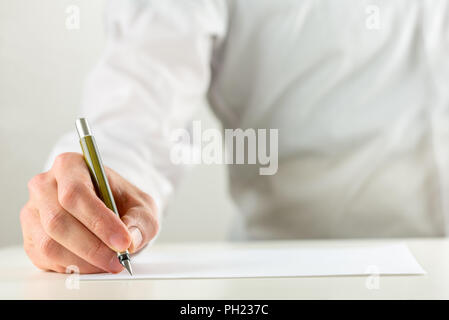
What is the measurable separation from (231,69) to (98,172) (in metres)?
0.36

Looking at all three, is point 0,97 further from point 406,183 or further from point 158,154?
point 406,183

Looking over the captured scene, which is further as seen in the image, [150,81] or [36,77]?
[36,77]

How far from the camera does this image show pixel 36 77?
2.31 feet

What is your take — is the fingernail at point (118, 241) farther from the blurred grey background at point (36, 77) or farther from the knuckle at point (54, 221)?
the blurred grey background at point (36, 77)

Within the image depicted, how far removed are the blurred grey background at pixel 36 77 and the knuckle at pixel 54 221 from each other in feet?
1.04

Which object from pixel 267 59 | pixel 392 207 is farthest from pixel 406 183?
pixel 267 59

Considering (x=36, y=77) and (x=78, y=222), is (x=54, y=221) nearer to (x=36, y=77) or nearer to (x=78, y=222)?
(x=78, y=222)

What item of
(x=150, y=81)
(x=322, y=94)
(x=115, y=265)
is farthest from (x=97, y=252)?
(x=322, y=94)

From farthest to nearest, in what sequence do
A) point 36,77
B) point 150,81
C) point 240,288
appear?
point 36,77, point 150,81, point 240,288

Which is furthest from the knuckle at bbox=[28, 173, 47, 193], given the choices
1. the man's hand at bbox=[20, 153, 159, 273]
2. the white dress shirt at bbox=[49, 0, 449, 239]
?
the white dress shirt at bbox=[49, 0, 449, 239]

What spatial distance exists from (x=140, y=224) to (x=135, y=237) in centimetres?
1

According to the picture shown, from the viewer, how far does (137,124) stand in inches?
19.2
